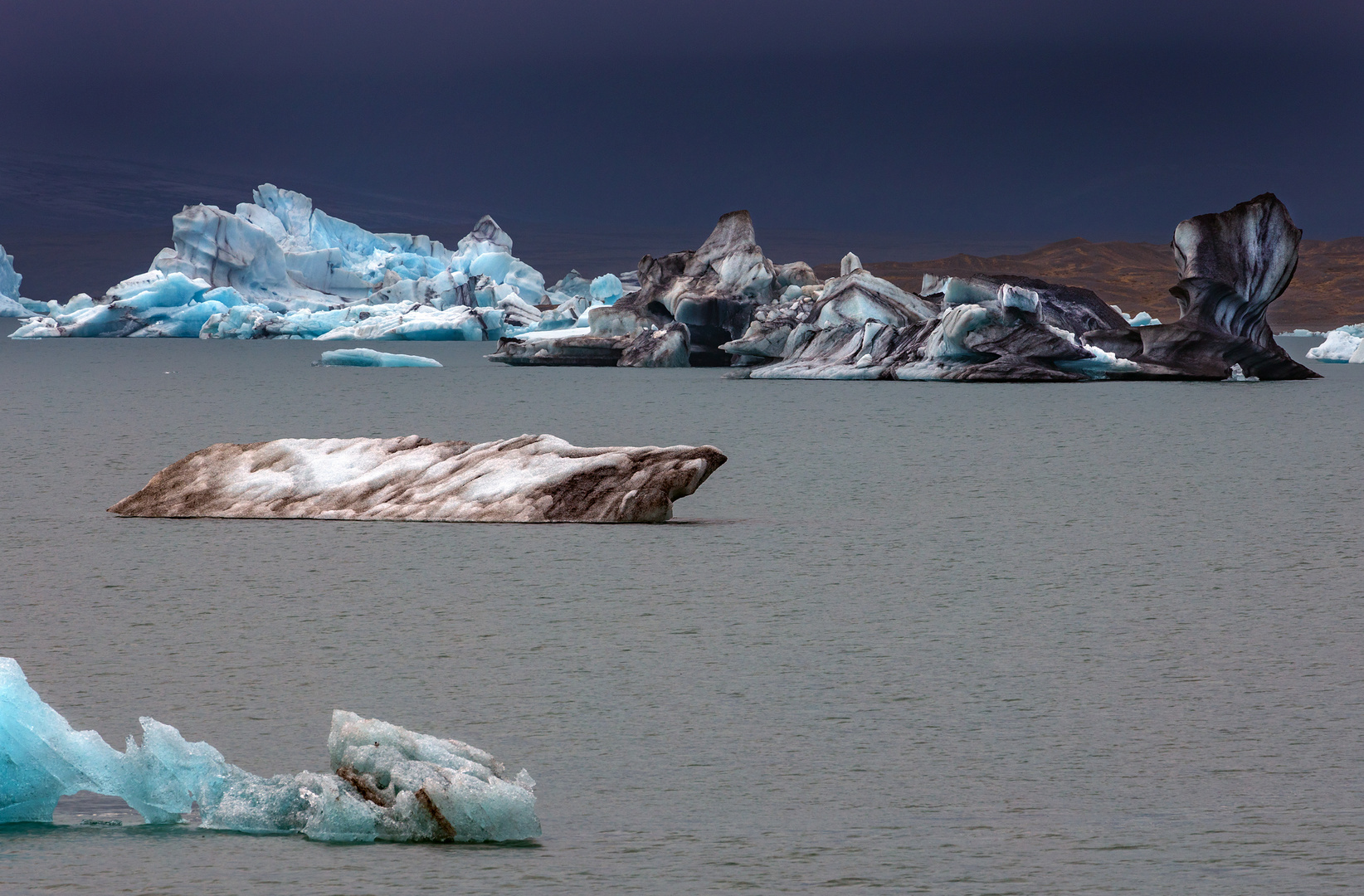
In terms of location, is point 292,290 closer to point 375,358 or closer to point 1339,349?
point 375,358

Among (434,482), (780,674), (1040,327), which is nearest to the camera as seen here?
(780,674)

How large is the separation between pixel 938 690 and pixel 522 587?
2.60 metres

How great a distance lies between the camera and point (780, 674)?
209 inches

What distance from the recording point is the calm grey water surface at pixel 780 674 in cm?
350

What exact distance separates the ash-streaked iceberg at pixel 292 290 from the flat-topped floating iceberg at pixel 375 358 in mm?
14244

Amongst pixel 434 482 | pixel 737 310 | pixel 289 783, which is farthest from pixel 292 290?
pixel 289 783

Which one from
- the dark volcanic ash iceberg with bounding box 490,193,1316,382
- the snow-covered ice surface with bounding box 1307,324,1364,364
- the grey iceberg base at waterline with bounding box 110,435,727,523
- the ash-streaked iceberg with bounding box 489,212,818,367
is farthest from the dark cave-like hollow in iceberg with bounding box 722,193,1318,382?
the grey iceberg base at waterline with bounding box 110,435,727,523

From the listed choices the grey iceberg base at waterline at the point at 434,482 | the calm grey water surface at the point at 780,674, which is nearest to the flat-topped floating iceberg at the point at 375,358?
the calm grey water surface at the point at 780,674

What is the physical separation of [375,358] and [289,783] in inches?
1513

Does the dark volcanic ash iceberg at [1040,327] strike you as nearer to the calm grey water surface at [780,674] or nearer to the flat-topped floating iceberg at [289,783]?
the calm grey water surface at [780,674]

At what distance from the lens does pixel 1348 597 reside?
6.86 meters

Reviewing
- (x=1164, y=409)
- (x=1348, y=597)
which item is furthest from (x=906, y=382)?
(x=1348, y=597)

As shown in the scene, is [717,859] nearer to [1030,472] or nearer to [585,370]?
[1030,472]

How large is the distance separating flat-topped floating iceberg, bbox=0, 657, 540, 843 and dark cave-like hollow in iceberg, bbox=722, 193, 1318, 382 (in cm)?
2477
